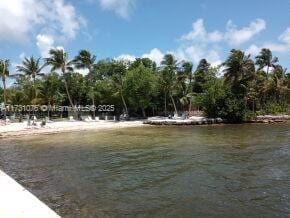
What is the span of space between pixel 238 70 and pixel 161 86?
583 inches

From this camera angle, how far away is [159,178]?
56.5 feet

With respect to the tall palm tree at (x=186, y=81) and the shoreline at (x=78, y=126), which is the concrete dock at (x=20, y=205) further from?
the tall palm tree at (x=186, y=81)

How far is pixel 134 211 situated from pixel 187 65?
2382 inches

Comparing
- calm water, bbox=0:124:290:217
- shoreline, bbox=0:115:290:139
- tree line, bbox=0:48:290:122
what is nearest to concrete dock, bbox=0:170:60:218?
calm water, bbox=0:124:290:217

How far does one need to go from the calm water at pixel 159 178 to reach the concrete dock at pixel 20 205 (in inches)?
47.1

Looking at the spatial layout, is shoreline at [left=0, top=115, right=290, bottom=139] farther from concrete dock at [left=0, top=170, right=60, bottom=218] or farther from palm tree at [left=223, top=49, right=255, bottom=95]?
concrete dock at [left=0, top=170, right=60, bottom=218]

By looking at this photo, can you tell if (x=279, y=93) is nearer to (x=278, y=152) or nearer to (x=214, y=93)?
(x=214, y=93)

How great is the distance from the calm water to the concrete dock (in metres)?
1.20

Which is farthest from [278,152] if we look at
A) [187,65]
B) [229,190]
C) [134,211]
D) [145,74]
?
[187,65]

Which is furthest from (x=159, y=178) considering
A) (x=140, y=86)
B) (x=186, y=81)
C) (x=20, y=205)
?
(x=186, y=81)

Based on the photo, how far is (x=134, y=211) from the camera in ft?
40.4

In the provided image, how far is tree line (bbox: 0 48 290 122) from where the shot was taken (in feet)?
201

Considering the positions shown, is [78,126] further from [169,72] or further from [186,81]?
[186,81]

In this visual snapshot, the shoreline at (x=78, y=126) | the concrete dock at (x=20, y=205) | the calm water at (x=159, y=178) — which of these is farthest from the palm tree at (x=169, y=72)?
the concrete dock at (x=20, y=205)
